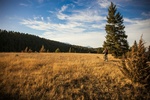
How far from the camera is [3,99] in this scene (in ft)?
16.6

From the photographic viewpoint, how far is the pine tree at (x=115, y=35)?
18484 mm

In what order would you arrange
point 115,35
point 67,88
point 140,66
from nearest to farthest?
point 67,88
point 140,66
point 115,35

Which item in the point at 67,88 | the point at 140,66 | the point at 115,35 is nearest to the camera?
the point at 67,88

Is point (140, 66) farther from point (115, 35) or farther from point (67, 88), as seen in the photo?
point (115, 35)

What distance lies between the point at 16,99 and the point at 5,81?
1.89m

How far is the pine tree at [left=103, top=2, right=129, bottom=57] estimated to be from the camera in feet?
60.6

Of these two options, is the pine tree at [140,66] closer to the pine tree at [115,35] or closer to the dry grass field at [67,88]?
the dry grass field at [67,88]

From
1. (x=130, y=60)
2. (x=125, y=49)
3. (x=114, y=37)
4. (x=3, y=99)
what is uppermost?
(x=114, y=37)

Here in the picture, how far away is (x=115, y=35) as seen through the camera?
61.3 feet

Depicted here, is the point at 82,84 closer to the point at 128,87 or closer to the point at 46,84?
the point at 46,84

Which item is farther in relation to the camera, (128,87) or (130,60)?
(130,60)

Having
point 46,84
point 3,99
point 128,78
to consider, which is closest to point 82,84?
point 46,84

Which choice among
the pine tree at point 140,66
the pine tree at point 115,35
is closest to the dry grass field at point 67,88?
the pine tree at point 140,66

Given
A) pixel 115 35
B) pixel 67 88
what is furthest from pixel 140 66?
pixel 115 35
